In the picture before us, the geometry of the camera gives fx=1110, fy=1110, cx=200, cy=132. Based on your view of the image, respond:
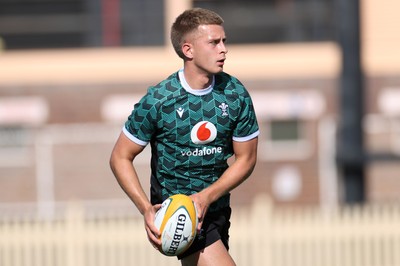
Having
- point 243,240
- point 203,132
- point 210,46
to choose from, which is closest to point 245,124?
point 203,132

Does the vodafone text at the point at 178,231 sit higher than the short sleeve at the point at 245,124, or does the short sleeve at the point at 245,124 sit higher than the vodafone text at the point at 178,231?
the short sleeve at the point at 245,124

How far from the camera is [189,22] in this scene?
6.86 metres

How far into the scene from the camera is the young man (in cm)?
685

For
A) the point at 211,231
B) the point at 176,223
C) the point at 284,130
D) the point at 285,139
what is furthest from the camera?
the point at 284,130

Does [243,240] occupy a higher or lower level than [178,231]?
lower

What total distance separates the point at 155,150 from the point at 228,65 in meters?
19.4

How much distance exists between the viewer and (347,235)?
49.9 feet

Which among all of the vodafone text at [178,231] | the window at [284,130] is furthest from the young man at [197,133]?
the window at [284,130]

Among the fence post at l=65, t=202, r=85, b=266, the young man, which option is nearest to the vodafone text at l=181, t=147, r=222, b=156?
the young man

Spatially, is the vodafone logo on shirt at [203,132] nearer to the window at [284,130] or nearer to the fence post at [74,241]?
the fence post at [74,241]

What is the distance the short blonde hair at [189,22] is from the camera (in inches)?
269

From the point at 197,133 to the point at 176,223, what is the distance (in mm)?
635

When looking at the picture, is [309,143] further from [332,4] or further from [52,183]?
[52,183]

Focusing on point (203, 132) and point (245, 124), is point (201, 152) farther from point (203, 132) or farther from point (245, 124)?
point (245, 124)
